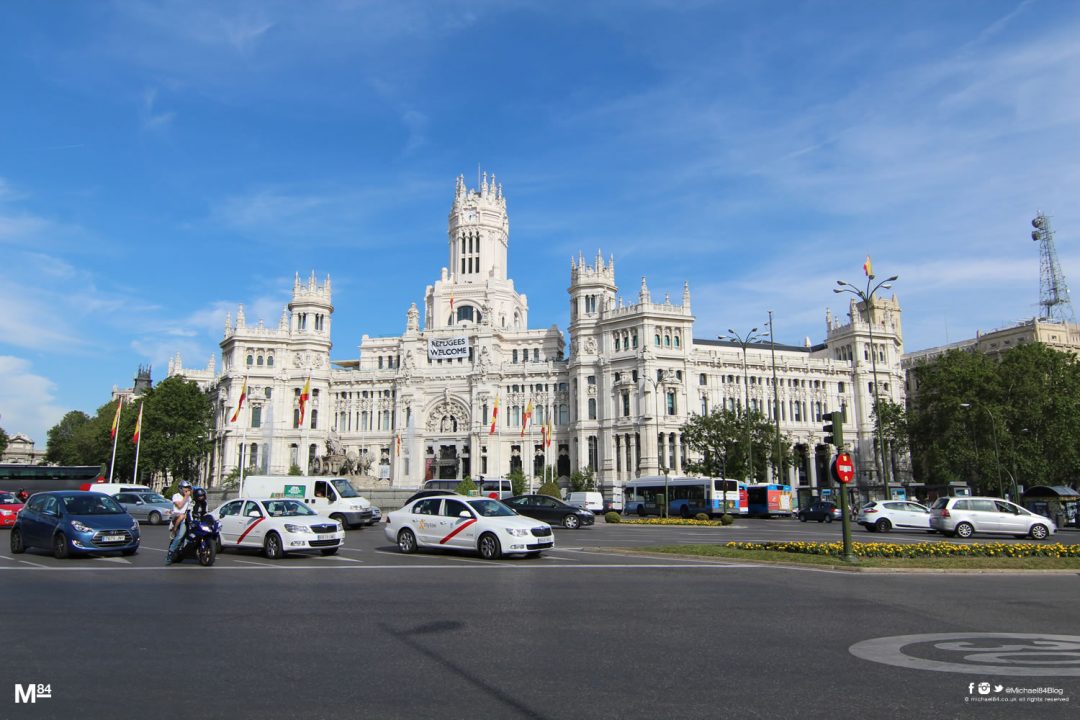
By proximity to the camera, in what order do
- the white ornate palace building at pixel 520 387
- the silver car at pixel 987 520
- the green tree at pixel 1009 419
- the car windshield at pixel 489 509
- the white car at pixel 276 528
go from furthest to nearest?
the white ornate palace building at pixel 520 387
the green tree at pixel 1009 419
the silver car at pixel 987 520
the car windshield at pixel 489 509
the white car at pixel 276 528

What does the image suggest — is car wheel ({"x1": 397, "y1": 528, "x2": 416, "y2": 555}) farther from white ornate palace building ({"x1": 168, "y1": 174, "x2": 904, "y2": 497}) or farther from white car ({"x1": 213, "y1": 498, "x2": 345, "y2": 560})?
white ornate palace building ({"x1": 168, "y1": 174, "x2": 904, "y2": 497})

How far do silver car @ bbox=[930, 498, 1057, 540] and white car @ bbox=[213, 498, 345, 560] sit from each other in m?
24.9

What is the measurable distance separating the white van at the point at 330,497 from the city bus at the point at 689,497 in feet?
92.7

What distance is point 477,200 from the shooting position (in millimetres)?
113875

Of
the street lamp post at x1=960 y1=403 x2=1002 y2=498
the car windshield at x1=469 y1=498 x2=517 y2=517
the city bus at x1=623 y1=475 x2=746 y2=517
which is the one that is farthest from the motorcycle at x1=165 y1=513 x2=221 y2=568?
the street lamp post at x1=960 y1=403 x2=1002 y2=498

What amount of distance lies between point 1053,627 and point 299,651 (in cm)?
1080

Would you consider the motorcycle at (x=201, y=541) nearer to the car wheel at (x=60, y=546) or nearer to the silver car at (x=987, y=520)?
the car wheel at (x=60, y=546)

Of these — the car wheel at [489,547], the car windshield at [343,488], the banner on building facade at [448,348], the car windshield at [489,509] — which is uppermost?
the banner on building facade at [448,348]

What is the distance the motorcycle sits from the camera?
19.2 meters

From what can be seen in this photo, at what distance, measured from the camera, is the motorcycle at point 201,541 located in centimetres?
1920

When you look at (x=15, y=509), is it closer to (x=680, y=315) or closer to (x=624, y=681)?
→ (x=624, y=681)

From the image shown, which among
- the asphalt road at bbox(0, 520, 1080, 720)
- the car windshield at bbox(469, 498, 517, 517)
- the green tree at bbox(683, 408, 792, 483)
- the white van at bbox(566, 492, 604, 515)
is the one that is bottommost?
the asphalt road at bbox(0, 520, 1080, 720)

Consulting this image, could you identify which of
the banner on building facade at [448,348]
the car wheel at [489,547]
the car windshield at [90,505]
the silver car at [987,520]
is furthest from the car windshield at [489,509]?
the banner on building facade at [448,348]

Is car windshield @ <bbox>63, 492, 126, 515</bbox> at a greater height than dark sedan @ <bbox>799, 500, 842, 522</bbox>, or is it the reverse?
car windshield @ <bbox>63, 492, 126, 515</bbox>
